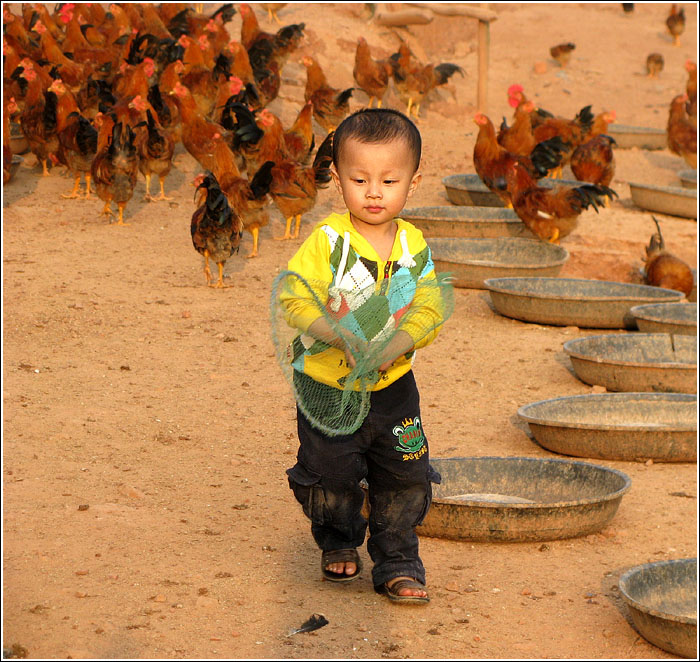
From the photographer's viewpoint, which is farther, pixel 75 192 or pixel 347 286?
pixel 75 192

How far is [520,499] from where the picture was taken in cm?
530

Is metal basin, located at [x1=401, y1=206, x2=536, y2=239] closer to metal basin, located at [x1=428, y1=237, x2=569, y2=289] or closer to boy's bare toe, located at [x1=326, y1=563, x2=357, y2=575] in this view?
metal basin, located at [x1=428, y1=237, x2=569, y2=289]

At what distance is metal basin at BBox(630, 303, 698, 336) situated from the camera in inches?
319

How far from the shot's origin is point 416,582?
12.8 feet

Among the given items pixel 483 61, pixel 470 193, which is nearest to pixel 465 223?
pixel 470 193

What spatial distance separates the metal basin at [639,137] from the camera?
58.6 feet

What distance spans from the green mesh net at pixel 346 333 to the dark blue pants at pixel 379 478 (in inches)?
5.5

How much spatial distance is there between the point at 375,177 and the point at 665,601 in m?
2.21

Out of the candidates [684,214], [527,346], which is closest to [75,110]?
[527,346]

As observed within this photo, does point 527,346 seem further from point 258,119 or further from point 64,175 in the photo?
point 64,175

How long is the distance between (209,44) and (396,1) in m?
6.85

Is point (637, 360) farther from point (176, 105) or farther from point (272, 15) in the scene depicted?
point (272, 15)

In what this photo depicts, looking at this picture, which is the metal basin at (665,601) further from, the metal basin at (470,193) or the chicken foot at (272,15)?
the chicken foot at (272,15)

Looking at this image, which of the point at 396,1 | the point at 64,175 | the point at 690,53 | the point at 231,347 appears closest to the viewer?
the point at 231,347
